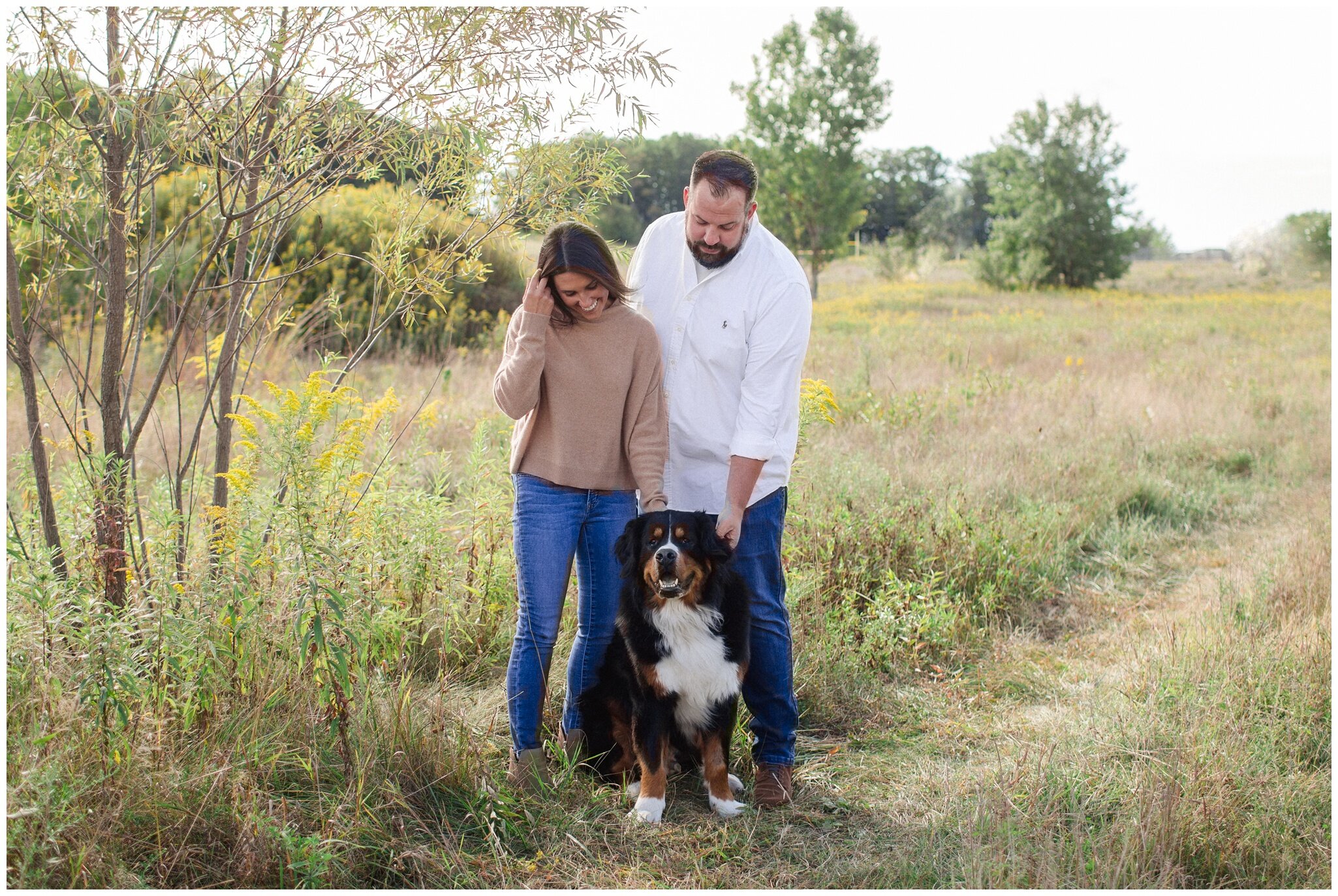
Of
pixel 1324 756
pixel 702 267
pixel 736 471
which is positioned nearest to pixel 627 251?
pixel 702 267

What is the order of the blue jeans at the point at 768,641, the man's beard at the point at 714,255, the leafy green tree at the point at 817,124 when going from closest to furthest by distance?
the man's beard at the point at 714,255
the blue jeans at the point at 768,641
the leafy green tree at the point at 817,124

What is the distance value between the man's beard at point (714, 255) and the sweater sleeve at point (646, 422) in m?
0.31

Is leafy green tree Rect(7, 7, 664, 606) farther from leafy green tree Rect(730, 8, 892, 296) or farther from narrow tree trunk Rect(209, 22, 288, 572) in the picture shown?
leafy green tree Rect(730, 8, 892, 296)

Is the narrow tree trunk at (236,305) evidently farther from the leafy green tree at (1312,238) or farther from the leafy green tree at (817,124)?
the leafy green tree at (1312,238)

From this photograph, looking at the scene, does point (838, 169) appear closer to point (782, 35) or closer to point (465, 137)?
point (782, 35)

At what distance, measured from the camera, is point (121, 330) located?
128 inches

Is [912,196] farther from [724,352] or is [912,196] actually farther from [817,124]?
[724,352]

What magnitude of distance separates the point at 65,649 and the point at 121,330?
1.09 meters

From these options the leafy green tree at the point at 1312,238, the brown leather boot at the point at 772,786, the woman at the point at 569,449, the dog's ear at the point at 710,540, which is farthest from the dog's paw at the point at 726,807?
the leafy green tree at the point at 1312,238

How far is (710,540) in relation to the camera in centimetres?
323

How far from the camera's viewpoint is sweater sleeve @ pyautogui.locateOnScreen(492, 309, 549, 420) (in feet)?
10.6

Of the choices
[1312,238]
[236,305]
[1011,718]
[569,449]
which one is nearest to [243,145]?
[236,305]

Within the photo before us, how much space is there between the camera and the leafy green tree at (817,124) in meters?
28.7

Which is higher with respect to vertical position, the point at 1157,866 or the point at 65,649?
the point at 65,649
